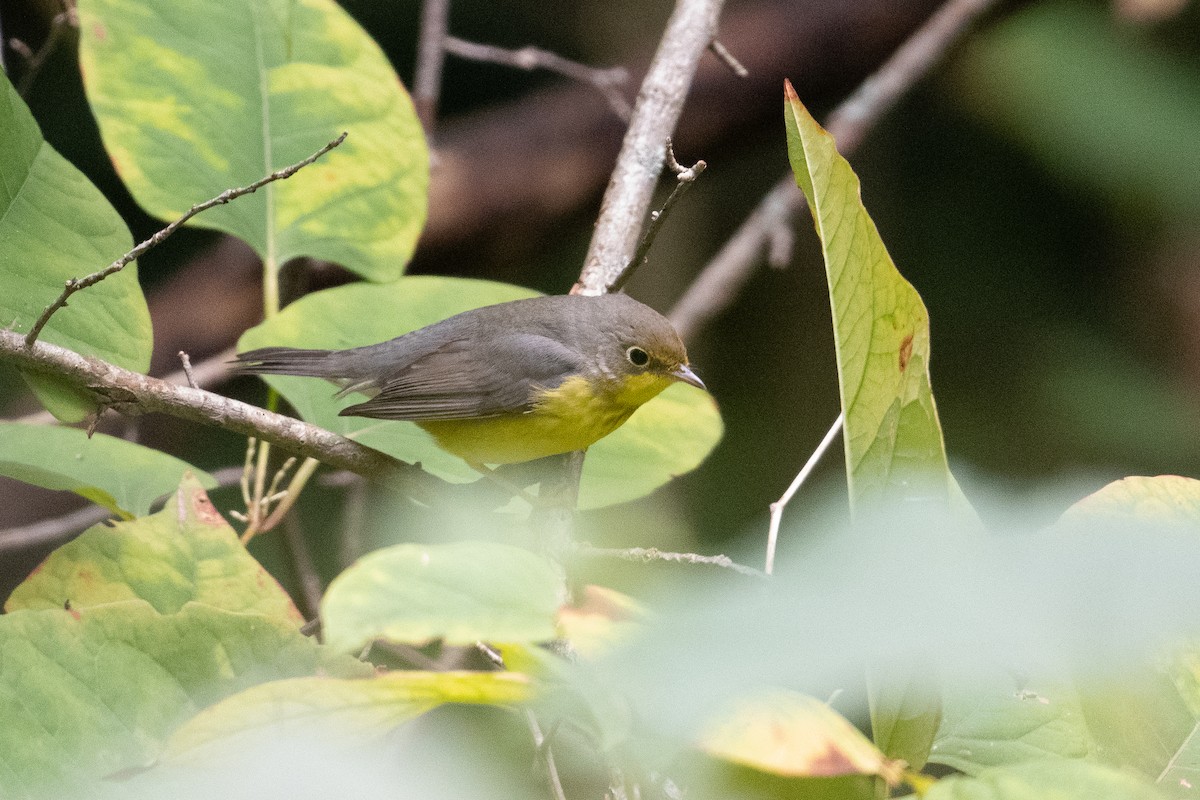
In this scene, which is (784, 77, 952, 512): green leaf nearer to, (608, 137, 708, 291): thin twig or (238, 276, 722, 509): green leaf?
(608, 137, 708, 291): thin twig

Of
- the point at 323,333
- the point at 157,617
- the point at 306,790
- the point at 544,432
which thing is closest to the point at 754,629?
the point at 306,790

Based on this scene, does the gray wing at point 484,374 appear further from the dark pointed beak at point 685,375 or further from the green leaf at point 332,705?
the green leaf at point 332,705

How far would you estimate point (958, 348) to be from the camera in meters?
5.20

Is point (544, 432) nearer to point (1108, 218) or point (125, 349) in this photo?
point (125, 349)

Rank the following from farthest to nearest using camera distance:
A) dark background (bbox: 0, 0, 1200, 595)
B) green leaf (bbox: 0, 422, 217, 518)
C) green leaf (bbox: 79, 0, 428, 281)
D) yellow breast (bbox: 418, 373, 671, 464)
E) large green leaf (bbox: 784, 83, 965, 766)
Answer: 1. dark background (bbox: 0, 0, 1200, 595)
2. yellow breast (bbox: 418, 373, 671, 464)
3. green leaf (bbox: 79, 0, 428, 281)
4. green leaf (bbox: 0, 422, 217, 518)
5. large green leaf (bbox: 784, 83, 965, 766)

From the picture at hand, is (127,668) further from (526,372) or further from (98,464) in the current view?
(526,372)

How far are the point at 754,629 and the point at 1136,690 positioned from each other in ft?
1.85

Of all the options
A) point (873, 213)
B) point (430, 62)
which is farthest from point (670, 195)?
point (873, 213)

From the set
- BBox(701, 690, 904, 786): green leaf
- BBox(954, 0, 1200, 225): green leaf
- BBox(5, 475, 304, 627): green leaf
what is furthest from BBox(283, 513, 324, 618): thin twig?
BBox(954, 0, 1200, 225): green leaf

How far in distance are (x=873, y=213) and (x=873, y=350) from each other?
445 centimetres

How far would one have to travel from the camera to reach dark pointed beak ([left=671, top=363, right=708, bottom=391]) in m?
2.99

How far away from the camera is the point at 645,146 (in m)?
2.63

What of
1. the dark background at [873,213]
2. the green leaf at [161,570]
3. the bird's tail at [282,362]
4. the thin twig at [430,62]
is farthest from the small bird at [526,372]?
the green leaf at [161,570]

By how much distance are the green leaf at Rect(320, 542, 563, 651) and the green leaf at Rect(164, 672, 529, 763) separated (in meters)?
0.05
